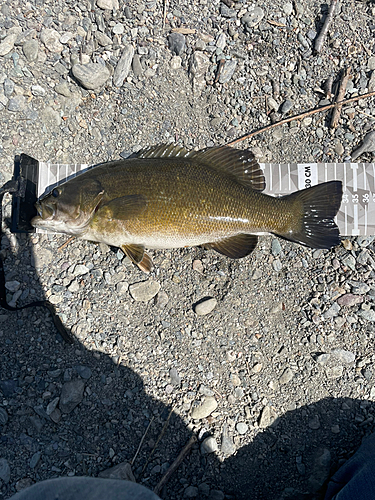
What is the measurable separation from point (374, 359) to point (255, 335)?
3.91 feet

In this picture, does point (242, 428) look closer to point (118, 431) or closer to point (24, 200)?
point (118, 431)

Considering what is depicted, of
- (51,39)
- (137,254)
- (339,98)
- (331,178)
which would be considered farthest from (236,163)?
(51,39)

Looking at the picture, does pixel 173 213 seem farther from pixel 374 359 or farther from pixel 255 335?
pixel 374 359

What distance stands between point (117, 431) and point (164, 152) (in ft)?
8.57

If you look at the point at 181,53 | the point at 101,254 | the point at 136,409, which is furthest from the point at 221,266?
the point at 181,53

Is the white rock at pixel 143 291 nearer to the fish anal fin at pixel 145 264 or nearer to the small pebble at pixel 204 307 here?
the fish anal fin at pixel 145 264

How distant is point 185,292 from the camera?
11.6 feet

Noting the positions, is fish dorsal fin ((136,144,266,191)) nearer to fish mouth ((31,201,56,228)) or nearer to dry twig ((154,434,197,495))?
fish mouth ((31,201,56,228))

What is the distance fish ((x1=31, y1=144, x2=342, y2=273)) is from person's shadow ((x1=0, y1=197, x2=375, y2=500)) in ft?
3.45

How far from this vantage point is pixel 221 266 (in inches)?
141

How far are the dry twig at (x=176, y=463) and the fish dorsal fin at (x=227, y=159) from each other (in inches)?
94.7

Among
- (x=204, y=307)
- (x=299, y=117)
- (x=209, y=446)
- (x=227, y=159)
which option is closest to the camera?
(x=209, y=446)

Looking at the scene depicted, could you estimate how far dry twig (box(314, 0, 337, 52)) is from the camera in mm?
3732

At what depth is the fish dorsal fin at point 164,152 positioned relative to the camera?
3.33 m
